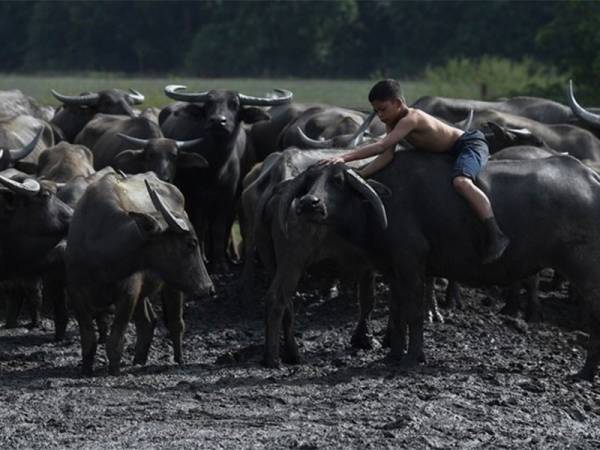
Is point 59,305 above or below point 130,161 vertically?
below

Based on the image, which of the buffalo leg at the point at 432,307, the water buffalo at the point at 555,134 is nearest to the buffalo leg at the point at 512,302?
the buffalo leg at the point at 432,307

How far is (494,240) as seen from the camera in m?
13.8

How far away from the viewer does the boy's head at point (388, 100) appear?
14.1 meters

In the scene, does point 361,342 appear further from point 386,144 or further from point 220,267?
point 220,267

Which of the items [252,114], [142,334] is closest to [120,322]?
[142,334]

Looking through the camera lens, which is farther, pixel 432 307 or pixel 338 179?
pixel 432 307

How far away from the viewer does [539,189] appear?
13984 millimetres

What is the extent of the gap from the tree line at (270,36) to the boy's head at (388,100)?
48627 mm

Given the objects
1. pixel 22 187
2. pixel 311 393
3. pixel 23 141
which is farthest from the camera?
pixel 23 141

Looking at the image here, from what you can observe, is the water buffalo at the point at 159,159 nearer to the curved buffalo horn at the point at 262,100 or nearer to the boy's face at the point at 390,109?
the curved buffalo horn at the point at 262,100

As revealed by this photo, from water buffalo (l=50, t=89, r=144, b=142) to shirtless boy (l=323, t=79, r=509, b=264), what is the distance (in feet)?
38.6

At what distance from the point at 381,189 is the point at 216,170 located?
6949 millimetres

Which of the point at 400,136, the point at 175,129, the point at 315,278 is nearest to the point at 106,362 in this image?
the point at 400,136

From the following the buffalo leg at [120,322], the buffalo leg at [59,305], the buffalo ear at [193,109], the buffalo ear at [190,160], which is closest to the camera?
the buffalo leg at [120,322]
